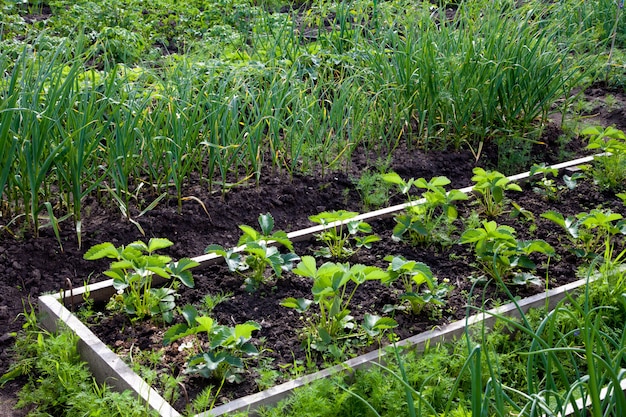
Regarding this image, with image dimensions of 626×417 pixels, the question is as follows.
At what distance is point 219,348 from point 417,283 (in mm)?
823

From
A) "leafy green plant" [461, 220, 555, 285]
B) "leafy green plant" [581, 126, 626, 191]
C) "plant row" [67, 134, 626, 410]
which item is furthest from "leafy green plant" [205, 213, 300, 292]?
"leafy green plant" [581, 126, 626, 191]

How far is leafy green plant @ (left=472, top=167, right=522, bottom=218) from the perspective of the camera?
371 cm

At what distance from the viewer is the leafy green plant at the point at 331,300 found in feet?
8.90

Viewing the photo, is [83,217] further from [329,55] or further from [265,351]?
[329,55]

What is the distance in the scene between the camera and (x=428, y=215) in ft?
12.4

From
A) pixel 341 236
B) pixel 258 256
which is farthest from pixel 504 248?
pixel 258 256

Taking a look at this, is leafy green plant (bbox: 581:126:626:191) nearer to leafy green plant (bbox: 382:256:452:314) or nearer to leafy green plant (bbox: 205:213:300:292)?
leafy green plant (bbox: 382:256:452:314)

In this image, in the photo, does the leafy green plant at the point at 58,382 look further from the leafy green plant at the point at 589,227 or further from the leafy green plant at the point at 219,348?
the leafy green plant at the point at 589,227

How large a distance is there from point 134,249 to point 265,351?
63 cm

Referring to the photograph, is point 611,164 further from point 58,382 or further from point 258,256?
point 58,382

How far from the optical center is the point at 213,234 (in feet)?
12.5

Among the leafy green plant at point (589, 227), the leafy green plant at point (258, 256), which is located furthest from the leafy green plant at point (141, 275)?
the leafy green plant at point (589, 227)

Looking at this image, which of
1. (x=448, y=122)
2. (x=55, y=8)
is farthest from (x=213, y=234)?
(x=55, y=8)

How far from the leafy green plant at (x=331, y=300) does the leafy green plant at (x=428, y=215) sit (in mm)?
727
